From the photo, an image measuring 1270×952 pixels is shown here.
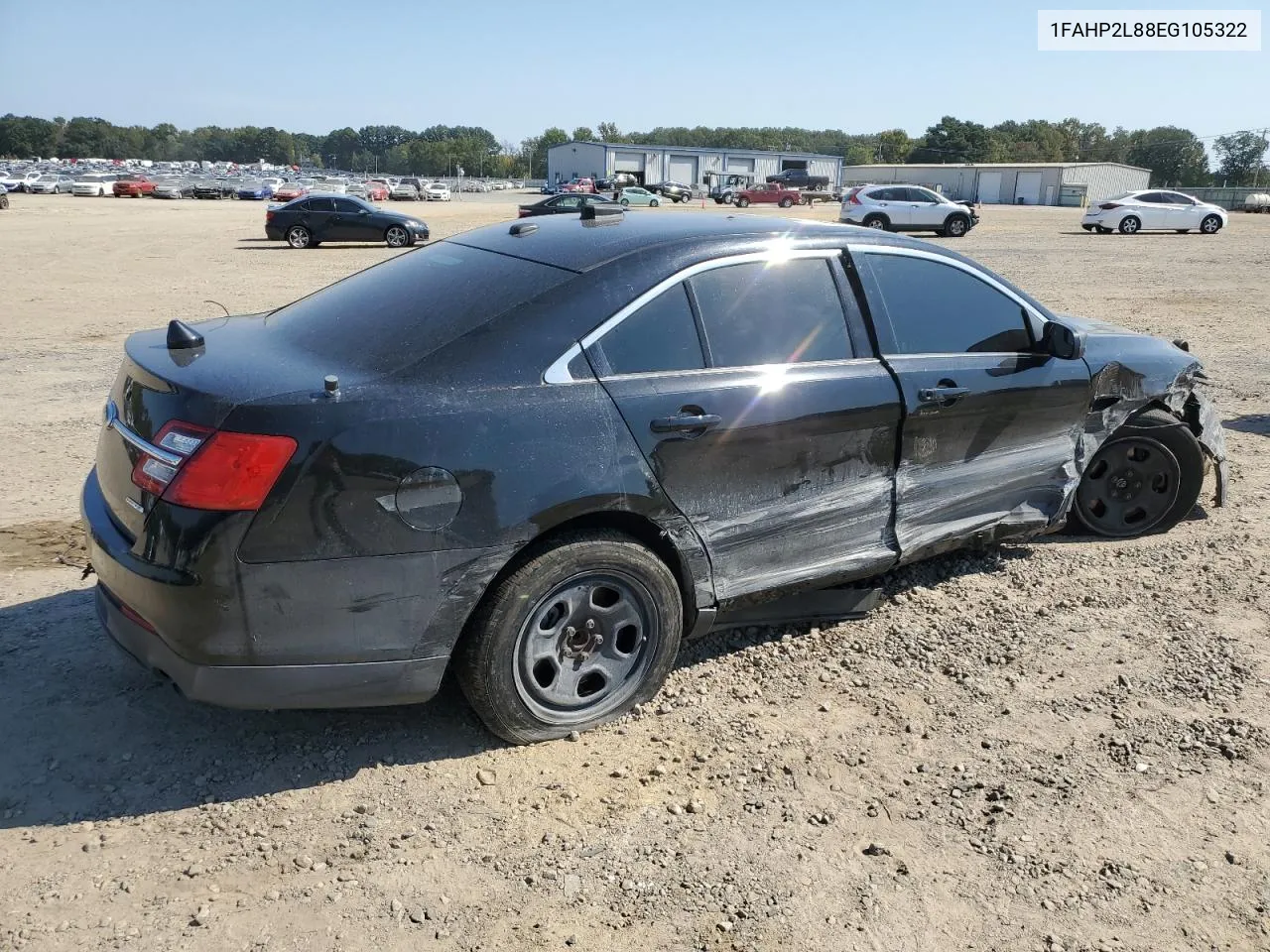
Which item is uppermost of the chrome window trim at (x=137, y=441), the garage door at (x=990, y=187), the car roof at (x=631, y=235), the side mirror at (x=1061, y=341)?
the garage door at (x=990, y=187)

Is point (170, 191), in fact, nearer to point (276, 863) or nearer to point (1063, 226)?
point (1063, 226)

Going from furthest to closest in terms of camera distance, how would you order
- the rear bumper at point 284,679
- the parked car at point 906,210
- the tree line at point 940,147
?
1. the tree line at point 940,147
2. the parked car at point 906,210
3. the rear bumper at point 284,679

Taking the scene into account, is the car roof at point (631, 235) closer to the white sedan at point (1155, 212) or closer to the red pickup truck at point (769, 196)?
the white sedan at point (1155, 212)

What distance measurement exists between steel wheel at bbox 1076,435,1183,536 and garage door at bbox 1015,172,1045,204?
86772 mm

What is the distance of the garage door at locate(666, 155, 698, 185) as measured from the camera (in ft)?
319

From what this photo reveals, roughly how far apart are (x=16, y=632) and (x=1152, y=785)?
14.1 feet

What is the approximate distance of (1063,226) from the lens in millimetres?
40188

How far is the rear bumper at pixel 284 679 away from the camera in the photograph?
9.55ft

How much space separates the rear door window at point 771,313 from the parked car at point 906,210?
29.2m

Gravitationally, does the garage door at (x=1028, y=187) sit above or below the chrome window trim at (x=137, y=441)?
above

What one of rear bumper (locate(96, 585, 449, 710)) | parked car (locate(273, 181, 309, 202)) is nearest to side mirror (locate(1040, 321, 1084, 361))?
rear bumper (locate(96, 585, 449, 710))

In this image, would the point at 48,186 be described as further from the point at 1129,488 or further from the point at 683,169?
the point at 1129,488

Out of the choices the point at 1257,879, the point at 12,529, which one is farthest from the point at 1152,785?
the point at 12,529

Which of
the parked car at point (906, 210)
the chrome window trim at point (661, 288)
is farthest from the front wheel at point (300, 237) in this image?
the chrome window trim at point (661, 288)
